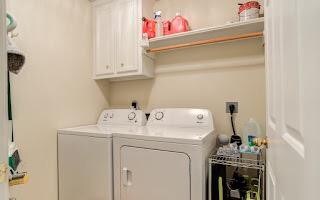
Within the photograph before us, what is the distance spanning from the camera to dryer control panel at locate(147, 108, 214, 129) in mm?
1983

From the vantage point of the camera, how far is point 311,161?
40cm

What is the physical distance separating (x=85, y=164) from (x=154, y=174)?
74 centimetres

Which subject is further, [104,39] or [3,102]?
[104,39]

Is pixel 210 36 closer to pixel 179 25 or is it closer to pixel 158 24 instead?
pixel 179 25

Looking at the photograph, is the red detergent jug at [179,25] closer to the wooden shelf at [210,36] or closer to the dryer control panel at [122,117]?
the wooden shelf at [210,36]

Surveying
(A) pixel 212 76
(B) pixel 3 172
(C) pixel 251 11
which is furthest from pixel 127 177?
(C) pixel 251 11

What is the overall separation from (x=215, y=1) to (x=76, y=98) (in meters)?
1.93

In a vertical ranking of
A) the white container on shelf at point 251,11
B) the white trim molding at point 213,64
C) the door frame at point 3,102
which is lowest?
the door frame at point 3,102

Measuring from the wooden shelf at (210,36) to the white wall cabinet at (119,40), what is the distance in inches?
7.4

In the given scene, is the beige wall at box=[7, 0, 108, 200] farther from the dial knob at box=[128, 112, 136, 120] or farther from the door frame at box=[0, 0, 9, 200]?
the door frame at box=[0, 0, 9, 200]

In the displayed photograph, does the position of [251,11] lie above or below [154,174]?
above

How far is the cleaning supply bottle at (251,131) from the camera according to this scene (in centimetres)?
191

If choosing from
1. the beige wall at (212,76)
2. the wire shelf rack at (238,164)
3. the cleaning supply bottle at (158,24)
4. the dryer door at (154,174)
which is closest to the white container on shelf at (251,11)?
the beige wall at (212,76)

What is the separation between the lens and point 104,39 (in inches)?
99.2
